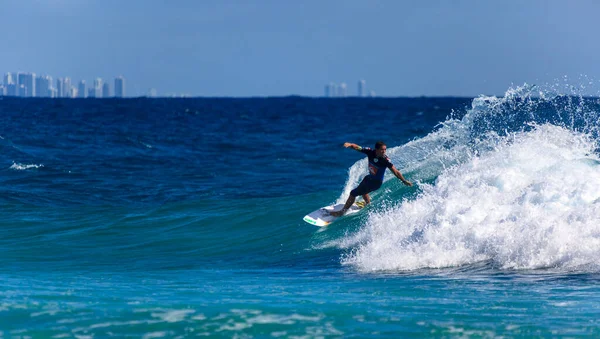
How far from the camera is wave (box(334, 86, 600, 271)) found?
11766 mm

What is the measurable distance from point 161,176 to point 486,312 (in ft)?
65.3

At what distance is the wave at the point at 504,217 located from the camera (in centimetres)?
1177

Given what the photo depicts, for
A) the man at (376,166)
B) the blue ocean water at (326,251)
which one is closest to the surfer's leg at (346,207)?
the blue ocean water at (326,251)

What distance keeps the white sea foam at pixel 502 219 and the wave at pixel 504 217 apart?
0.01m

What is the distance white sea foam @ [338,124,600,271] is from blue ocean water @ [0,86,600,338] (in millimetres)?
32

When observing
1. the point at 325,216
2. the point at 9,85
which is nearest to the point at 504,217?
the point at 325,216

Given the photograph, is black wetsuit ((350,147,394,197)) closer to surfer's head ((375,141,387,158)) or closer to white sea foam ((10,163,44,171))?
surfer's head ((375,141,387,158))

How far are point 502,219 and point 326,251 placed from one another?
3024mm

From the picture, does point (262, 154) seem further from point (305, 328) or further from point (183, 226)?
point (305, 328)

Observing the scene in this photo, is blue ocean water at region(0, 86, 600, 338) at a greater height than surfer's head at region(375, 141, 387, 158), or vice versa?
surfer's head at region(375, 141, 387, 158)

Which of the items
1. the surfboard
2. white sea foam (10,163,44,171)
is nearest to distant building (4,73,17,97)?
white sea foam (10,163,44,171)

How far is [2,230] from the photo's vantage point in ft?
56.1

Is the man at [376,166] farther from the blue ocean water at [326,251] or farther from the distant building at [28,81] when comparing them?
the distant building at [28,81]

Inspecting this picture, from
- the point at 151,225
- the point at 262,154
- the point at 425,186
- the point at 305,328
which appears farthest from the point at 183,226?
the point at 262,154
